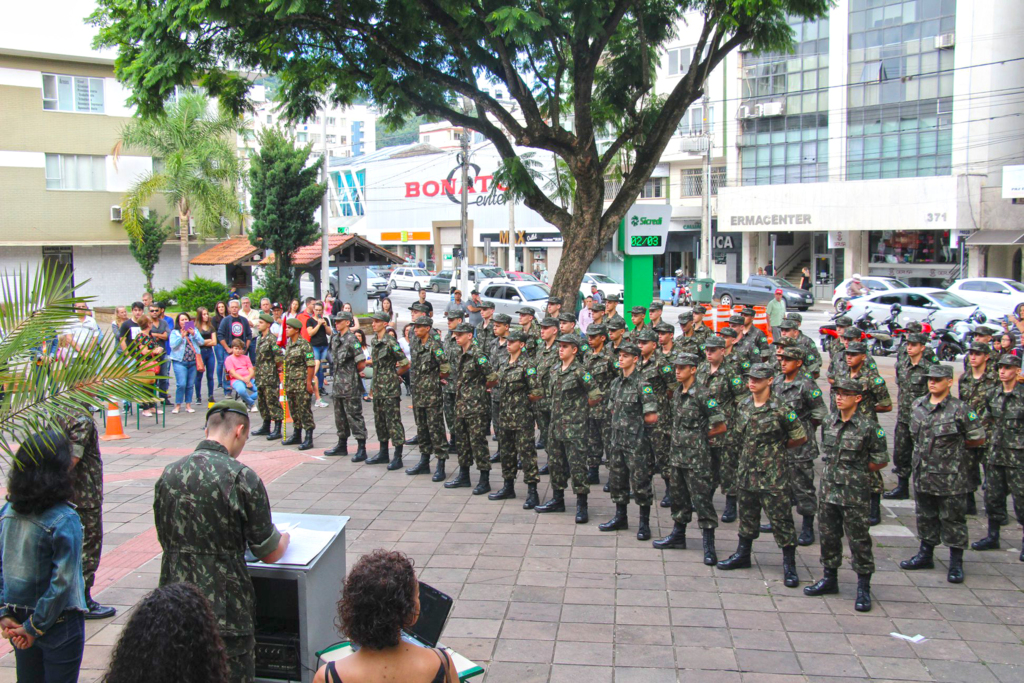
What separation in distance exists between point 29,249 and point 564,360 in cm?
2545

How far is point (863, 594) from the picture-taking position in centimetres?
639

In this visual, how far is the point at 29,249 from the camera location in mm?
27781

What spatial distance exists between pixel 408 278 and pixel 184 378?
1293 inches

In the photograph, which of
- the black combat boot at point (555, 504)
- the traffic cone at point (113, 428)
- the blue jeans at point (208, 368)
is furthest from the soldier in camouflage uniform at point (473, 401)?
the blue jeans at point (208, 368)

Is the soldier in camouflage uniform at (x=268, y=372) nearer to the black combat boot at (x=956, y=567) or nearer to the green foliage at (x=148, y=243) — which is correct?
the black combat boot at (x=956, y=567)

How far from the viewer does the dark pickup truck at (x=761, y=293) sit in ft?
104

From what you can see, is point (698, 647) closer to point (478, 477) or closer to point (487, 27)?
point (478, 477)

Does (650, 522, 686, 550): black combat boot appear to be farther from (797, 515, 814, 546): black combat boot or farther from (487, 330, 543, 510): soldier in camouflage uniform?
(487, 330, 543, 510): soldier in camouflage uniform

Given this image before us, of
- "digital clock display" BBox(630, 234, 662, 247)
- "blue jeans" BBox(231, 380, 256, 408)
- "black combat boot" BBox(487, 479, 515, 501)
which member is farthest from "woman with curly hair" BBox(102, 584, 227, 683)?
"digital clock display" BBox(630, 234, 662, 247)

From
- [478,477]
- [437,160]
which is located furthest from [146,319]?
[437,160]

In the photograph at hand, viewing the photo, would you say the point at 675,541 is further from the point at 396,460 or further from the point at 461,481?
the point at 396,460

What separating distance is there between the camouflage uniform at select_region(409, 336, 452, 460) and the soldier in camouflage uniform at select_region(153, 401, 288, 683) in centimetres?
579

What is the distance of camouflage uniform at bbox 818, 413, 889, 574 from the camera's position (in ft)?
20.9

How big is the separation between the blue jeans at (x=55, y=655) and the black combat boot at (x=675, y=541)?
5.02 m
